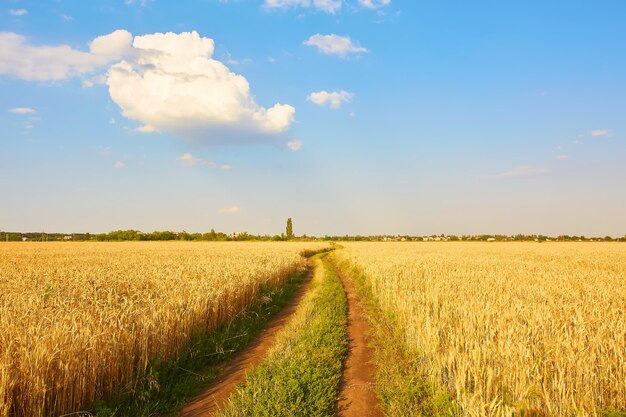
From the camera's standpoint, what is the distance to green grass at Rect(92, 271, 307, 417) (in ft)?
20.9

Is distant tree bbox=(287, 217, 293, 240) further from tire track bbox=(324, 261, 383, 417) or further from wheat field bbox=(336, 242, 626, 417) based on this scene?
wheat field bbox=(336, 242, 626, 417)

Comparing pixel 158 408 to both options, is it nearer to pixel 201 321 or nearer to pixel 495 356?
pixel 201 321

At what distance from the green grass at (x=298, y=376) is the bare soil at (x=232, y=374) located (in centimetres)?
36

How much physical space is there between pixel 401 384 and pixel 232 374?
13.1 feet

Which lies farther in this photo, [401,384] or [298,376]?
[298,376]

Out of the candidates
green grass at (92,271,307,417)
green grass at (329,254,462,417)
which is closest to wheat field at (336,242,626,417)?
green grass at (329,254,462,417)

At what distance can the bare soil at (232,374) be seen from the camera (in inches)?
262

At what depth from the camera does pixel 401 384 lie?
7039 millimetres

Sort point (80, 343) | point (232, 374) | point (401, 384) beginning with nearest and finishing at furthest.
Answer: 1. point (80, 343)
2. point (401, 384)
3. point (232, 374)

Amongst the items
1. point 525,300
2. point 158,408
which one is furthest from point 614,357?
point 158,408

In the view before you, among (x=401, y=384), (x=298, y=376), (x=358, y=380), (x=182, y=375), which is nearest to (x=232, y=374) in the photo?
(x=182, y=375)

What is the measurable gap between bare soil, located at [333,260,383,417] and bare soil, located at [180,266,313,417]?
2.31m

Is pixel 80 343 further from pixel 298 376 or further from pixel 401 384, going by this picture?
pixel 401 384

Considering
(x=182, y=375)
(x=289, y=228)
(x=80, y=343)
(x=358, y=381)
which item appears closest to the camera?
(x=80, y=343)
